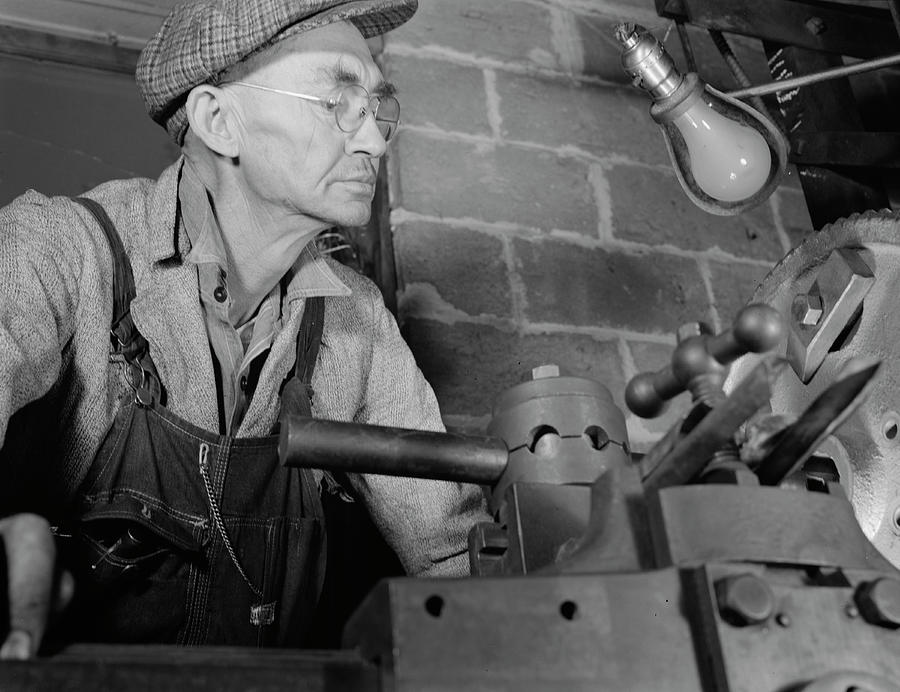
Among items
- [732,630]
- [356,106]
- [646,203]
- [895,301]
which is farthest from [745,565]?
[646,203]

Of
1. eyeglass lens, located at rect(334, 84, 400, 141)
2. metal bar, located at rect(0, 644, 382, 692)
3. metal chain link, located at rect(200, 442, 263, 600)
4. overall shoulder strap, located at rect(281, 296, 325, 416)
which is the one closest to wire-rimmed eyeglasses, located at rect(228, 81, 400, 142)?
eyeglass lens, located at rect(334, 84, 400, 141)

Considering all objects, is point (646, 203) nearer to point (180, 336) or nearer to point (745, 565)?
point (180, 336)

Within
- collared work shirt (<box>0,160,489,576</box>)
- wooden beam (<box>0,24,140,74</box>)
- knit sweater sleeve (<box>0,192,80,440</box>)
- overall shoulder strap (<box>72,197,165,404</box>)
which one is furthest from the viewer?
wooden beam (<box>0,24,140,74</box>)

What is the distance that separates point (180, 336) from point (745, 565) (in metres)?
0.90

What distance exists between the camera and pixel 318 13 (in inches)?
60.2

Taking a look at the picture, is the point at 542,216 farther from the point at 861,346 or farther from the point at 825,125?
the point at 861,346

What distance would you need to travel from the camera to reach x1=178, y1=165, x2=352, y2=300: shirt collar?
55.8 inches

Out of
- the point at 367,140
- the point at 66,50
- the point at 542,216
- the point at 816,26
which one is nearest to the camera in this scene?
the point at 367,140

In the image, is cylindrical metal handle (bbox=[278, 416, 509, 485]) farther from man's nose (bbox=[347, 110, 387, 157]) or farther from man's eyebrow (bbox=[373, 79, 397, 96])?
man's eyebrow (bbox=[373, 79, 397, 96])

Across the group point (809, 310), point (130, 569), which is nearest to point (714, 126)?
point (809, 310)

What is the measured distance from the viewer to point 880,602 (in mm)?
590

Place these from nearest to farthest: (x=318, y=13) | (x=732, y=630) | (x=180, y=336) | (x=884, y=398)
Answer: (x=732, y=630) < (x=884, y=398) < (x=180, y=336) < (x=318, y=13)

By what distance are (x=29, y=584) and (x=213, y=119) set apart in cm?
104

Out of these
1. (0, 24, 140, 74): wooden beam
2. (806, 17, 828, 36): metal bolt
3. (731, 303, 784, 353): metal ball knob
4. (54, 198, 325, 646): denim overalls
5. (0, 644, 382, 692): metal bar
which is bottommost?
(0, 644, 382, 692): metal bar
